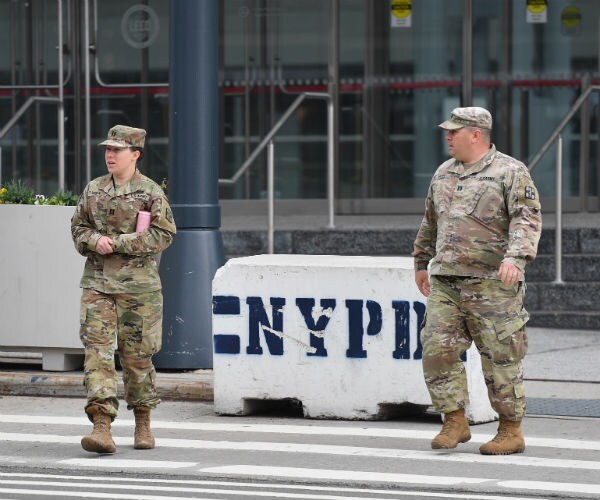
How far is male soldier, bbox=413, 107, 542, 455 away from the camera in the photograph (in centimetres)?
847

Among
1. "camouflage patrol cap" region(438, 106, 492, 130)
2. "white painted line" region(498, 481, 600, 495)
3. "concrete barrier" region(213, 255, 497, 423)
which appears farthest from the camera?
"concrete barrier" region(213, 255, 497, 423)

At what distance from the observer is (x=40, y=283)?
11.4m

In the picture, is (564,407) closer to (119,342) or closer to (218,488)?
(119,342)

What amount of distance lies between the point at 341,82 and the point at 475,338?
30.1 feet

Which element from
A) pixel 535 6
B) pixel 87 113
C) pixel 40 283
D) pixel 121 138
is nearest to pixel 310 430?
pixel 121 138

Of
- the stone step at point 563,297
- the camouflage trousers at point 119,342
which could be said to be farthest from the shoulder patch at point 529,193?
the stone step at point 563,297

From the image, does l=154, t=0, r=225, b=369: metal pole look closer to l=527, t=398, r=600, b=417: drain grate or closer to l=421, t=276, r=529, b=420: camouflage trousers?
l=527, t=398, r=600, b=417: drain grate

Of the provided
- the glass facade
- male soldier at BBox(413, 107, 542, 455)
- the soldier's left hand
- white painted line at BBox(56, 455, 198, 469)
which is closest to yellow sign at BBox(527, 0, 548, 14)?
the glass facade

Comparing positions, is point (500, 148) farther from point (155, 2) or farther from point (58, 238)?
point (58, 238)

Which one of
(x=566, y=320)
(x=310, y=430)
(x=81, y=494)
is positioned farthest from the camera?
(x=566, y=320)

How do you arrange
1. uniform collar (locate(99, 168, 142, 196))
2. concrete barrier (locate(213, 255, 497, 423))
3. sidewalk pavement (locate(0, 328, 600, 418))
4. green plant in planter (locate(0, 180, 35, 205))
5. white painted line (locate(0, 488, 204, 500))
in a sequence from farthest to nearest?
green plant in planter (locate(0, 180, 35, 205)) < sidewalk pavement (locate(0, 328, 600, 418)) < concrete barrier (locate(213, 255, 497, 423)) < uniform collar (locate(99, 168, 142, 196)) < white painted line (locate(0, 488, 204, 500))

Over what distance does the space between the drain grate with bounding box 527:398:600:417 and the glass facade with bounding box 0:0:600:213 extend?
6936 millimetres

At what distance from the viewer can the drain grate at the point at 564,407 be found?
9938mm

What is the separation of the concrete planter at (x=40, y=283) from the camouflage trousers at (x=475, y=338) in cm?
346
